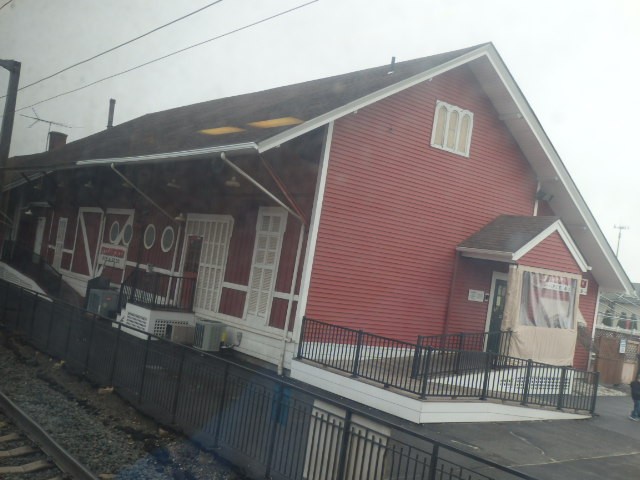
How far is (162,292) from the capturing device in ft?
58.0

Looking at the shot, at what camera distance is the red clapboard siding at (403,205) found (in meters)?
14.2

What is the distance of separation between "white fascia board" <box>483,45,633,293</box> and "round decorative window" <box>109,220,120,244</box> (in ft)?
46.9

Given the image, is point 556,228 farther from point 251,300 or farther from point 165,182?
point 165,182

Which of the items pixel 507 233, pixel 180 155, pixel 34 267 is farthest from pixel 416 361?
pixel 34 267

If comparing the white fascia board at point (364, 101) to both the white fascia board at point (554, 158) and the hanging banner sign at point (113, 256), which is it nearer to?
the white fascia board at point (554, 158)

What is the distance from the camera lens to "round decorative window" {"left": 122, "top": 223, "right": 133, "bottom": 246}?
2186 centimetres

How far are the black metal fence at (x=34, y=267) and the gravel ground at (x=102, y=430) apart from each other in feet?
36.6

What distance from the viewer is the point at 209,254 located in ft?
57.3

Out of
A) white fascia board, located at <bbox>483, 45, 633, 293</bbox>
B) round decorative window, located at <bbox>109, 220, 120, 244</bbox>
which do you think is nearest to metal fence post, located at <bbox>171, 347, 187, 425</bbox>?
white fascia board, located at <bbox>483, 45, 633, 293</bbox>

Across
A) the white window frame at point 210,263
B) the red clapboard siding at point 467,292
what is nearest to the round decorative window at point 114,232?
the white window frame at point 210,263

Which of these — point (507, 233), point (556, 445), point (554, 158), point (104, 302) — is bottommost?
point (556, 445)

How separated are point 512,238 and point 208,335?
7919 millimetres

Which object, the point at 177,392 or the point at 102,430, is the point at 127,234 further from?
the point at 102,430

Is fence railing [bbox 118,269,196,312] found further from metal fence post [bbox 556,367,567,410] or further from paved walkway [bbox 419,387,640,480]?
metal fence post [bbox 556,367,567,410]
